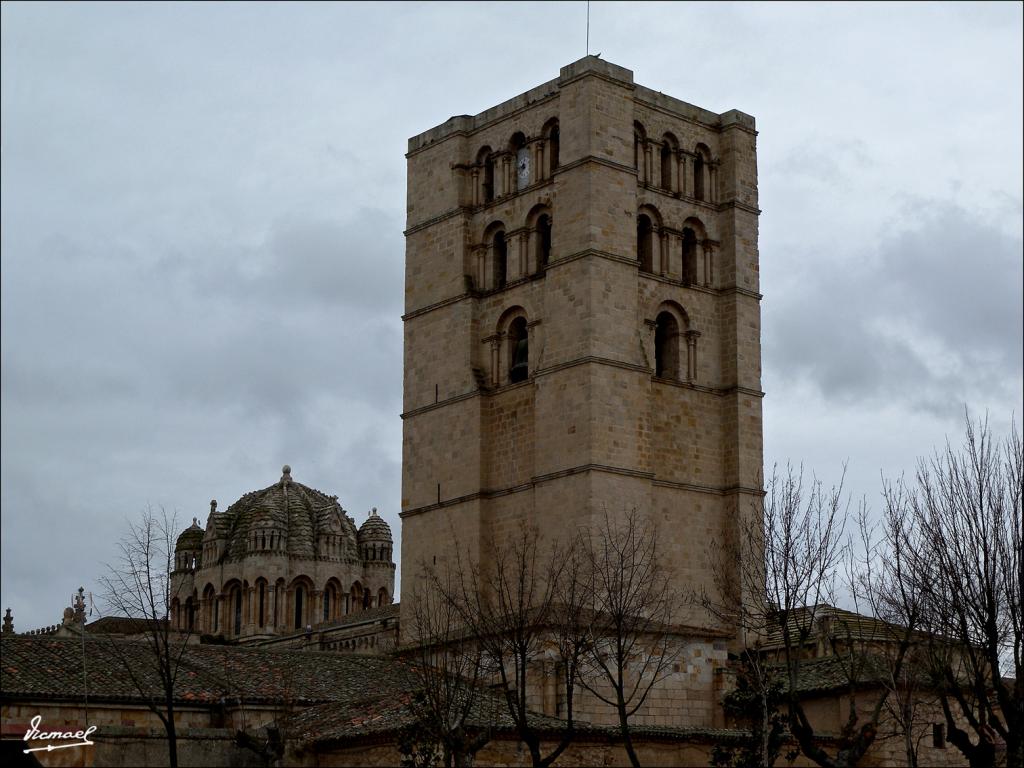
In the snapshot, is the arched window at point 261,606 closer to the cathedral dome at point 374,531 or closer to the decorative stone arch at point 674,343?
the cathedral dome at point 374,531

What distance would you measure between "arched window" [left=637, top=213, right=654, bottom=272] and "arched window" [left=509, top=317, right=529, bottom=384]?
133 inches

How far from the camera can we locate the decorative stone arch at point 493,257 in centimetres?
4722

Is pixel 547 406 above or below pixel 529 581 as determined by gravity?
above

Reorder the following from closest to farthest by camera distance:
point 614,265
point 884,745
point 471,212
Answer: point 884,745 < point 614,265 < point 471,212

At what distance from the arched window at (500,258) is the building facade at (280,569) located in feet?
113

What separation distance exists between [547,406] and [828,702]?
9837mm

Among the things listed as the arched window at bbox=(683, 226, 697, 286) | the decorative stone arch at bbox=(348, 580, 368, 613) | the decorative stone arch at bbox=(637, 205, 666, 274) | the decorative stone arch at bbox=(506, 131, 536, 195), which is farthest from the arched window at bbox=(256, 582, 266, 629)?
the decorative stone arch at bbox=(637, 205, 666, 274)

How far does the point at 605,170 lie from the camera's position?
44.8 meters

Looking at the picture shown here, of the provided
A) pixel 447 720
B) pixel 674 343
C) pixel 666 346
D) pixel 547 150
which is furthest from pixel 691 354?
pixel 447 720

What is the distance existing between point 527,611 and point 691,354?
44.1 feet

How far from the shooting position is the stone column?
151 feet

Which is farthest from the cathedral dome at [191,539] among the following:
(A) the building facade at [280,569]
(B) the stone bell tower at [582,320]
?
→ (B) the stone bell tower at [582,320]

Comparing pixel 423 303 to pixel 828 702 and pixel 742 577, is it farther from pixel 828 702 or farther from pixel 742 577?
pixel 828 702

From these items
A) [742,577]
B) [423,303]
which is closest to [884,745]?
[742,577]
